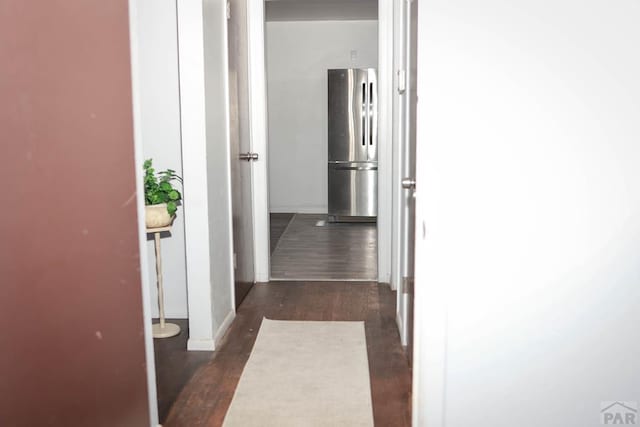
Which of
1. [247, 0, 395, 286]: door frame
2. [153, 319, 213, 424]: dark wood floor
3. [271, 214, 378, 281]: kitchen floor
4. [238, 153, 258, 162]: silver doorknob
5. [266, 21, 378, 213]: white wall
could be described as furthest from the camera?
[266, 21, 378, 213]: white wall

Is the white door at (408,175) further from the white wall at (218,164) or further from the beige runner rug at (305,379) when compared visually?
the white wall at (218,164)

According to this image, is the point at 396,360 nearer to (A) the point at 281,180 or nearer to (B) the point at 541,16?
(B) the point at 541,16

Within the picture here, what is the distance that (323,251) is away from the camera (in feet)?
19.9

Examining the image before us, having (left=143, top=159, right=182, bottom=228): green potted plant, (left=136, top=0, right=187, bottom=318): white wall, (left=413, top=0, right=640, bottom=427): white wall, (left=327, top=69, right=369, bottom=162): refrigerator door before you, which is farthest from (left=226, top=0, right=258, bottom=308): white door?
(left=327, top=69, right=369, bottom=162): refrigerator door

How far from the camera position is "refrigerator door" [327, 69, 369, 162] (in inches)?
295

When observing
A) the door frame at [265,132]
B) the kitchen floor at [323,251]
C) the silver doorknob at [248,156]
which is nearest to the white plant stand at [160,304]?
the silver doorknob at [248,156]

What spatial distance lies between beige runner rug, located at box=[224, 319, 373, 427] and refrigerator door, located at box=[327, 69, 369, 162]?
4009 millimetres

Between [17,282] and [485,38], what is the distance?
137 centimetres

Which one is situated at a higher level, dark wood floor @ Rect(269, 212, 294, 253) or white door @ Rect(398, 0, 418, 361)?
white door @ Rect(398, 0, 418, 361)

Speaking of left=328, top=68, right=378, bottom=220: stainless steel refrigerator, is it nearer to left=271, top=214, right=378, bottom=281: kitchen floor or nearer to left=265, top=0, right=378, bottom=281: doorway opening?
left=265, top=0, right=378, bottom=281: doorway opening

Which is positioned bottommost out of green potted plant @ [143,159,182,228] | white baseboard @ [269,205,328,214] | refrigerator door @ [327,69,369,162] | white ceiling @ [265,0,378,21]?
white baseboard @ [269,205,328,214]

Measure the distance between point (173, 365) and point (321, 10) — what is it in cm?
545

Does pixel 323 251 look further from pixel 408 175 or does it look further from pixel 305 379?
pixel 305 379

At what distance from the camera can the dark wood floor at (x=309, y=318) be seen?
8.89ft
